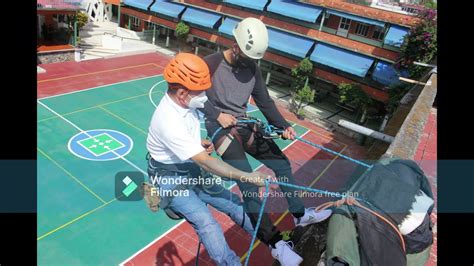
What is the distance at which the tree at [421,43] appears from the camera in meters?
17.8

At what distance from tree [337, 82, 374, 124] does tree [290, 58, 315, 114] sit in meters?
2.18

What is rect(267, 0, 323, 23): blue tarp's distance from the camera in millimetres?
23484

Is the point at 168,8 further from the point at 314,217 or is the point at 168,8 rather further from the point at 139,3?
the point at 314,217

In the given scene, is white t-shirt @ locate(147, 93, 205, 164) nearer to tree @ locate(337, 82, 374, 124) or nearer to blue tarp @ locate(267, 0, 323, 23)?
tree @ locate(337, 82, 374, 124)

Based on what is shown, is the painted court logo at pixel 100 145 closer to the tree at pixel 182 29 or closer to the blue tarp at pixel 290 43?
the blue tarp at pixel 290 43

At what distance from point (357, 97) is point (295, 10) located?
25.7ft

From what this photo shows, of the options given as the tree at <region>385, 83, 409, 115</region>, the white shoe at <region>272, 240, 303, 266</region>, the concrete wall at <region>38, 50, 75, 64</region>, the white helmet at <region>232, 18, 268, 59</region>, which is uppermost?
the white helmet at <region>232, 18, 268, 59</region>

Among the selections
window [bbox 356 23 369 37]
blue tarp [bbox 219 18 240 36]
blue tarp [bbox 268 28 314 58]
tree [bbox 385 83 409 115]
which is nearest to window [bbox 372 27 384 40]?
window [bbox 356 23 369 37]

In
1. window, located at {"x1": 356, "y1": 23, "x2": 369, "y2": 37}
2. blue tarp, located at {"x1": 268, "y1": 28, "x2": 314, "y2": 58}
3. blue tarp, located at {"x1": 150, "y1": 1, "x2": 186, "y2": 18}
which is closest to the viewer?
window, located at {"x1": 356, "y1": 23, "x2": 369, "y2": 37}

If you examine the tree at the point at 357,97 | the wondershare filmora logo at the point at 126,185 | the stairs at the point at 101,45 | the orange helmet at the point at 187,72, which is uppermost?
the orange helmet at the point at 187,72

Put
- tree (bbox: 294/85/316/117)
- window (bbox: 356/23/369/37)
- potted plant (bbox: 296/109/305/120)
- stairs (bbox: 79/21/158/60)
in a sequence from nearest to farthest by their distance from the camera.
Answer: tree (bbox: 294/85/316/117) → window (bbox: 356/23/369/37) → potted plant (bbox: 296/109/305/120) → stairs (bbox: 79/21/158/60)

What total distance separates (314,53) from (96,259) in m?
19.3

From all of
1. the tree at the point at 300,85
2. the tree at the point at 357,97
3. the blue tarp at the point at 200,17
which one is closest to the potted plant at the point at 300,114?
the tree at the point at 300,85

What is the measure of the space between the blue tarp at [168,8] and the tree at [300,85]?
12.2m
